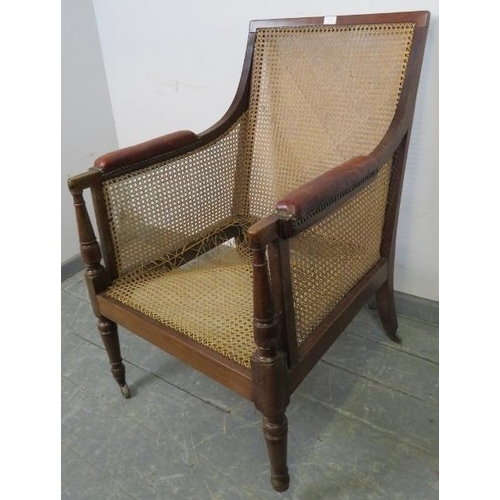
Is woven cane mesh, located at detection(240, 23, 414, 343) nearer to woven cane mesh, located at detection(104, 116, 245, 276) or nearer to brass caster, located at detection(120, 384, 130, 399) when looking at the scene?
woven cane mesh, located at detection(104, 116, 245, 276)

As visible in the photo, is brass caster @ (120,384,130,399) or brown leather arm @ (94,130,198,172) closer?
brown leather arm @ (94,130,198,172)

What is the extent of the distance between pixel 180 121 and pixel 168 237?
0.71 m

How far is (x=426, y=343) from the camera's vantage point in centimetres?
146

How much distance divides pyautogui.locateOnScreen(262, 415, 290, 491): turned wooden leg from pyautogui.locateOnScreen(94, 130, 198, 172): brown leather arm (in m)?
0.66

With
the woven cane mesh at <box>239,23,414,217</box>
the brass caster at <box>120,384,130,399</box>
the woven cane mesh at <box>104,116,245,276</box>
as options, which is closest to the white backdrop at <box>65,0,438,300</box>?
the woven cane mesh at <box>239,23,414,217</box>

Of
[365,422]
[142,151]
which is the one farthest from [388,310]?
[142,151]

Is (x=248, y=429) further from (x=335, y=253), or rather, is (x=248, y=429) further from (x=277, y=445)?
(x=335, y=253)

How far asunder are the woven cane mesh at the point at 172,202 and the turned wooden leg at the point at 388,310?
504mm

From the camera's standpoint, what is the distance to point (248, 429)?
123cm

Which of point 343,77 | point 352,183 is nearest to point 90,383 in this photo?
point 352,183

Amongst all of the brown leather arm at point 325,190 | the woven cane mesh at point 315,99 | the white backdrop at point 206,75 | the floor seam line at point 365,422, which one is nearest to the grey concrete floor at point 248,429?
the floor seam line at point 365,422

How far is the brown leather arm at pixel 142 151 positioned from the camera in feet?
3.56

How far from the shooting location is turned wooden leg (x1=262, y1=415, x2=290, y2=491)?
3.03 ft

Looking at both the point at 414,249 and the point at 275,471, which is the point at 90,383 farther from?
the point at 414,249
